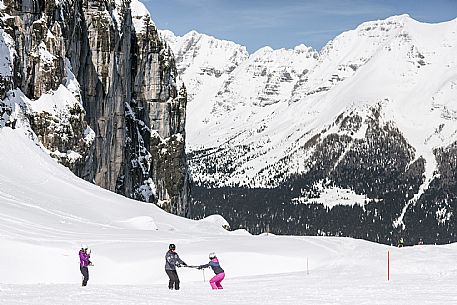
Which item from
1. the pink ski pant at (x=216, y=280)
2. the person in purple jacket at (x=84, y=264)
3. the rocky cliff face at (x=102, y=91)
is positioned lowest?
the pink ski pant at (x=216, y=280)

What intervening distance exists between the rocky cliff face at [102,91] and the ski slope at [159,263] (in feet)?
48.0

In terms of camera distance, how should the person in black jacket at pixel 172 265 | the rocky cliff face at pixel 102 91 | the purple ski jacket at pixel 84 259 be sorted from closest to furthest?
the person in black jacket at pixel 172 265, the purple ski jacket at pixel 84 259, the rocky cliff face at pixel 102 91

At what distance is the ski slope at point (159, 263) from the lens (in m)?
26.1

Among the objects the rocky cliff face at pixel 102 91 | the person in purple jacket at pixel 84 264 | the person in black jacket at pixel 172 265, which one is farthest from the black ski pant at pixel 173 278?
the rocky cliff face at pixel 102 91

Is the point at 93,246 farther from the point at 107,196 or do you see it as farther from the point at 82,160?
the point at 82,160

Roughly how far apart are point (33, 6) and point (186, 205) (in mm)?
66845

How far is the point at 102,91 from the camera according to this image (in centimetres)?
9369

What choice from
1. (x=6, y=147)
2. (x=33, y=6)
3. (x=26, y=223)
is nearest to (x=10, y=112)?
(x=6, y=147)

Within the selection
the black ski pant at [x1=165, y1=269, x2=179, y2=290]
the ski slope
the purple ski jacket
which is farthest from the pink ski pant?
the purple ski jacket

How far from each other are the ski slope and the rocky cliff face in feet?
48.0

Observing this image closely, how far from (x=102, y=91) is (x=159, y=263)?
57.7m

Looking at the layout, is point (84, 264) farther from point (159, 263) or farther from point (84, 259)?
point (159, 263)

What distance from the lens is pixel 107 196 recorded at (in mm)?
64750

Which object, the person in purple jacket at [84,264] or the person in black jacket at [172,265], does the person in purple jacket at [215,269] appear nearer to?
the person in black jacket at [172,265]
